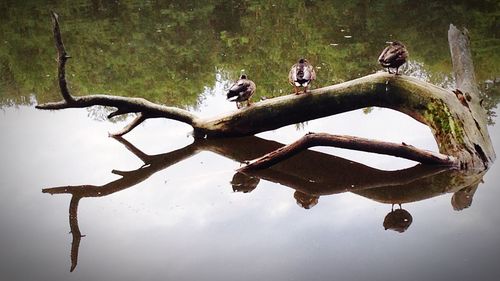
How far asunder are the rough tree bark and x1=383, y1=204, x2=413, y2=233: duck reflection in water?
2.49ft

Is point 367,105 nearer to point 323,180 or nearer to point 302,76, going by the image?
point 302,76

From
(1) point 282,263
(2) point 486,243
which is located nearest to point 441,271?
(2) point 486,243

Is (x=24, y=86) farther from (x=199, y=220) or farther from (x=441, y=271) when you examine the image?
(x=441, y=271)

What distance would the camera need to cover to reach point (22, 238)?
562 centimetres

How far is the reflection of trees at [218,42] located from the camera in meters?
10.6

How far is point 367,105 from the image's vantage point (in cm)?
701

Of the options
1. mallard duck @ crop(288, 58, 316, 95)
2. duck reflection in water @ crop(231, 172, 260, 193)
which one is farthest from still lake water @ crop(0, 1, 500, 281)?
mallard duck @ crop(288, 58, 316, 95)

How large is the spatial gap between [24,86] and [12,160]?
4.22 m

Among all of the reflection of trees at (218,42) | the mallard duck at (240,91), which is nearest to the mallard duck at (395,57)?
the mallard duck at (240,91)

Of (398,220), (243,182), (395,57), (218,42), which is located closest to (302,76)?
(395,57)

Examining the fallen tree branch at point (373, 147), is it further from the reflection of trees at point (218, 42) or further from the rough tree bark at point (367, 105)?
the reflection of trees at point (218, 42)

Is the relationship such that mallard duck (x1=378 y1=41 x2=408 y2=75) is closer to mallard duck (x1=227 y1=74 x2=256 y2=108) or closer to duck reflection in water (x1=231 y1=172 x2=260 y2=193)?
mallard duck (x1=227 y1=74 x2=256 y2=108)

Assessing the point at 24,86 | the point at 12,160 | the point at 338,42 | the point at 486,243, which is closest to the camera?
the point at 486,243

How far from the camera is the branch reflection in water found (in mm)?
5855
